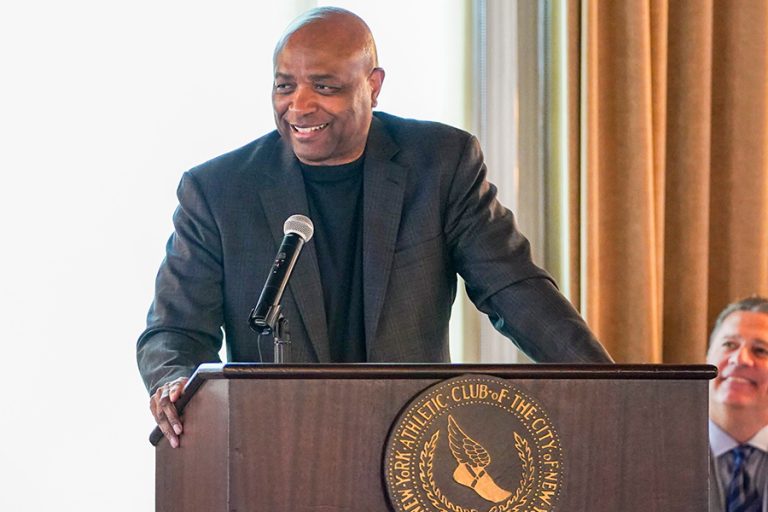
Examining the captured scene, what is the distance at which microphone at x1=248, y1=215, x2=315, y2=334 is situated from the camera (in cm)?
181

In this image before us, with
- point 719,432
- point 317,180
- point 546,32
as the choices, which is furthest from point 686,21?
point 317,180

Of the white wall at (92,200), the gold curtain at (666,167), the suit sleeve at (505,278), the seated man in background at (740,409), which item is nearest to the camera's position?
the suit sleeve at (505,278)

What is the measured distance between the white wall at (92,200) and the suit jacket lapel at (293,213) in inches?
35.7

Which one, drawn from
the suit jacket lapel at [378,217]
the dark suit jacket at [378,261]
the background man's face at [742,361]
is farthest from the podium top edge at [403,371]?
the background man's face at [742,361]

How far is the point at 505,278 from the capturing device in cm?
243

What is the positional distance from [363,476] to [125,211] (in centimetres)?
193

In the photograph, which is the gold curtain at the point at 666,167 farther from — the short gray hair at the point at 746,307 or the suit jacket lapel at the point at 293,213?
the suit jacket lapel at the point at 293,213

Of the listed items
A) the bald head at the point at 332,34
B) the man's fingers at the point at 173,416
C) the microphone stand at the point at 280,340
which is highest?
the bald head at the point at 332,34

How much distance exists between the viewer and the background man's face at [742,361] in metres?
3.65

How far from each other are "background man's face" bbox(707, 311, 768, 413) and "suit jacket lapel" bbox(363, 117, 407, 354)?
1.57 meters

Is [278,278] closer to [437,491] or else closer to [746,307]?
[437,491]

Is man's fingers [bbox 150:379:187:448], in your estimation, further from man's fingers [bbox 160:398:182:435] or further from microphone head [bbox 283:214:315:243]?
microphone head [bbox 283:214:315:243]

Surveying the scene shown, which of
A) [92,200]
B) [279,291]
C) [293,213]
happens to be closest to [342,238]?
[293,213]

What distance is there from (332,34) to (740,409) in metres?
1.88
